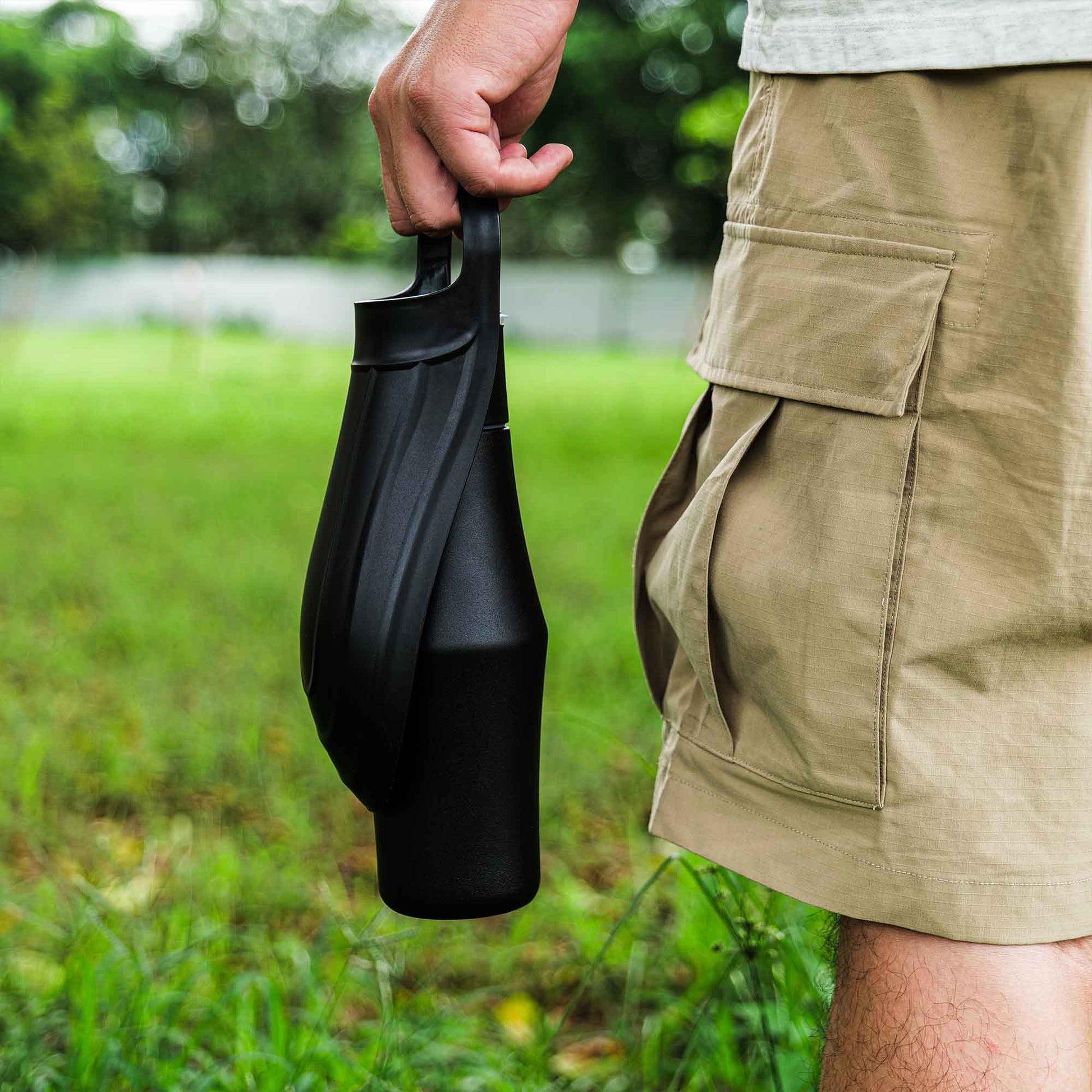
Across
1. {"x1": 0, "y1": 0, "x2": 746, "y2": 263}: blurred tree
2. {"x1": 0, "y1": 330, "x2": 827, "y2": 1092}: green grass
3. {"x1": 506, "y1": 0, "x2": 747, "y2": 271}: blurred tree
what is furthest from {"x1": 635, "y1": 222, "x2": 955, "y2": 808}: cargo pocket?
{"x1": 0, "y1": 0, "x2": 746, "y2": 263}: blurred tree

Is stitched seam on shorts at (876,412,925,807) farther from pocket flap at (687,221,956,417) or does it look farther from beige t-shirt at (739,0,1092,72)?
beige t-shirt at (739,0,1092,72)

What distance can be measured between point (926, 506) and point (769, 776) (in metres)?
0.24

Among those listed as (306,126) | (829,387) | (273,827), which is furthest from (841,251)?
(306,126)

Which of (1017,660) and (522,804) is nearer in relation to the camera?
(1017,660)

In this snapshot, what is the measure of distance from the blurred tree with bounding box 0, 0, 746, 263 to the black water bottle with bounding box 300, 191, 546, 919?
677 inches

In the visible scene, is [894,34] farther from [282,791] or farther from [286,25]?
[286,25]

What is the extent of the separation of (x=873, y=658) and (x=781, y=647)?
70 millimetres

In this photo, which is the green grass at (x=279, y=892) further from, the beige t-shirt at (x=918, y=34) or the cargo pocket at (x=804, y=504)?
the beige t-shirt at (x=918, y=34)

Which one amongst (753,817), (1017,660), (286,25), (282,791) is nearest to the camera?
(1017,660)

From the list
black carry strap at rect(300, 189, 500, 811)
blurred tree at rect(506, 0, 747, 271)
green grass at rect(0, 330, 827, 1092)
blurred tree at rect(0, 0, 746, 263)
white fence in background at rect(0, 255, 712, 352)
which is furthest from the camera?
white fence in background at rect(0, 255, 712, 352)

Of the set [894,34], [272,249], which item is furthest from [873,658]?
[272,249]

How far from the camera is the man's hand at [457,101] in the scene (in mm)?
909

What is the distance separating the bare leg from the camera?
0.84 meters

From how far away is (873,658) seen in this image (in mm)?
874
